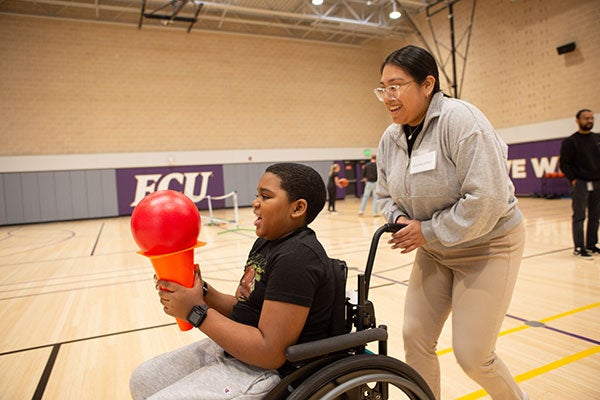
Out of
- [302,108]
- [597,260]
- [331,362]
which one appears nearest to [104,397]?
[331,362]

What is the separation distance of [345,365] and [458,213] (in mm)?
643

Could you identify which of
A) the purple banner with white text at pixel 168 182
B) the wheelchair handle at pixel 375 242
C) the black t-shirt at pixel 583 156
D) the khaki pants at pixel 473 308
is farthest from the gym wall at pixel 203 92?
the wheelchair handle at pixel 375 242

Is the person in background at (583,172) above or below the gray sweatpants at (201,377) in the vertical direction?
above

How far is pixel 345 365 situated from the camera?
1.13 meters

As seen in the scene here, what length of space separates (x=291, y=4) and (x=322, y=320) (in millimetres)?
14487

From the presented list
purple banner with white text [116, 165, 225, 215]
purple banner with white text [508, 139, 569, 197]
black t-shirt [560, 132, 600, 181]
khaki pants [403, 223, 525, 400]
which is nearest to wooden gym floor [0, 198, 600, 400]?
khaki pants [403, 223, 525, 400]

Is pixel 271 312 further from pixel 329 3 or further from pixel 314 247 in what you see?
pixel 329 3

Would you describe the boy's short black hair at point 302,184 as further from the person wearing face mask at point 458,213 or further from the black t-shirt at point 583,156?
the black t-shirt at point 583,156

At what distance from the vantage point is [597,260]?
4504 mm

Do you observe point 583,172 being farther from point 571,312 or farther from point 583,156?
point 571,312

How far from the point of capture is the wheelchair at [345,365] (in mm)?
1099

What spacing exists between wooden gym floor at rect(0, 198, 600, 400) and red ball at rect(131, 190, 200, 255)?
4.91 feet

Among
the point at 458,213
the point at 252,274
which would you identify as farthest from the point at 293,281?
the point at 458,213

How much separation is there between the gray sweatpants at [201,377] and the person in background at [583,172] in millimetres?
4650
